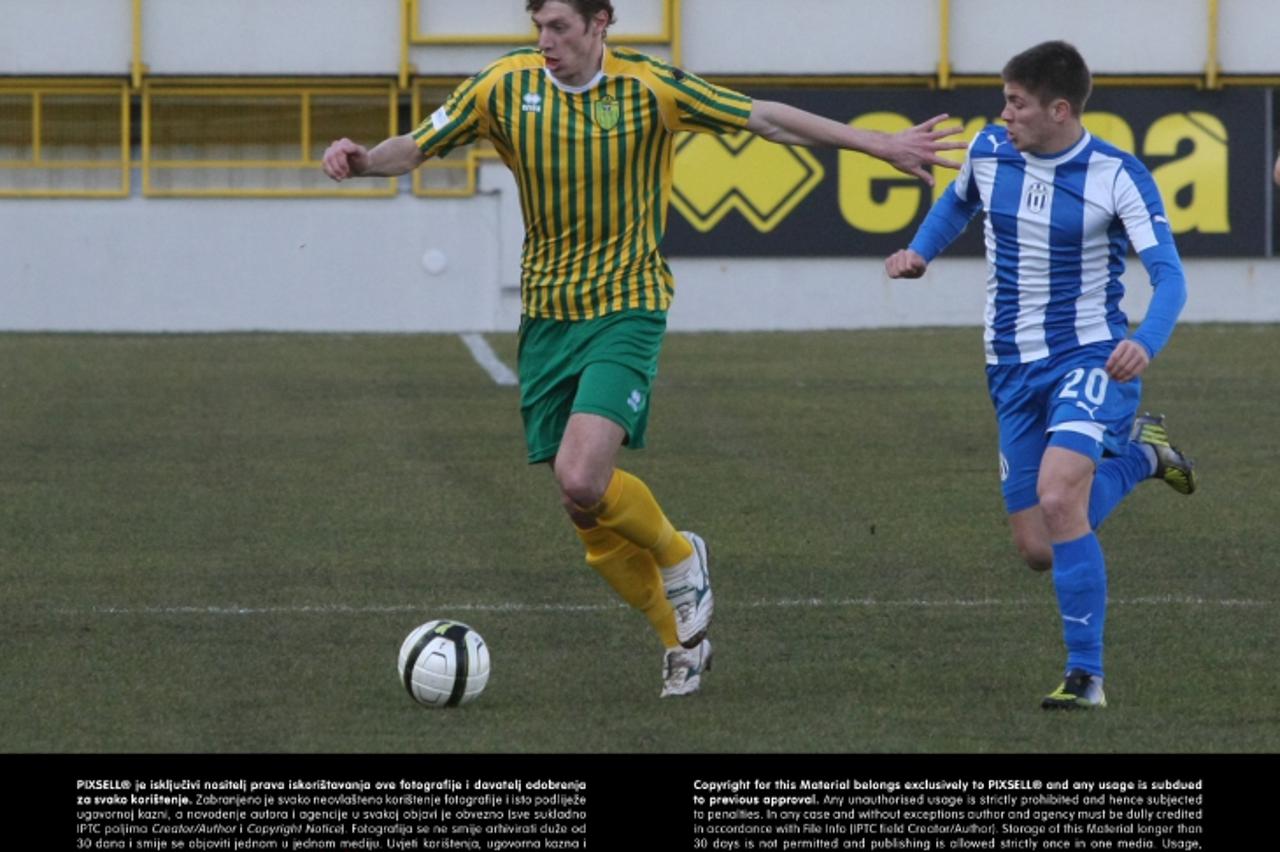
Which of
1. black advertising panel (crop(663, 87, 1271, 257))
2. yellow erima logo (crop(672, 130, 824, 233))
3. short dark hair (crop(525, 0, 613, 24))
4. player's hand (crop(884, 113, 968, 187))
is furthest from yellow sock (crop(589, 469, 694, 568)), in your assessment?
black advertising panel (crop(663, 87, 1271, 257))

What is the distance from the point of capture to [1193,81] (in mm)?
26812

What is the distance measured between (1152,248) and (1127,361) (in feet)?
1.51

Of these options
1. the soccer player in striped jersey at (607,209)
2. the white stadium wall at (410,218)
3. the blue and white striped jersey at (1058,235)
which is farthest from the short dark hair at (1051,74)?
the white stadium wall at (410,218)

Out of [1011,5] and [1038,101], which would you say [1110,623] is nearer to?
[1038,101]

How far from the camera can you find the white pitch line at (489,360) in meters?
18.2

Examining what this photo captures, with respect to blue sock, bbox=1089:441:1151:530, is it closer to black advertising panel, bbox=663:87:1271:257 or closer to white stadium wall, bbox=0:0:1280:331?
black advertising panel, bbox=663:87:1271:257

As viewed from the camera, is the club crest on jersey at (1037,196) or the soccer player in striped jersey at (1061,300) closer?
the soccer player in striped jersey at (1061,300)

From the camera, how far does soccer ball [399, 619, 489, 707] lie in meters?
6.44

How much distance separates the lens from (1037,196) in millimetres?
6812

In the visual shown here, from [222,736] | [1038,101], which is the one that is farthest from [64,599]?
[1038,101]

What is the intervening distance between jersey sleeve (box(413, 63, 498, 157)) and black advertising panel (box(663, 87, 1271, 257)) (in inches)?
756

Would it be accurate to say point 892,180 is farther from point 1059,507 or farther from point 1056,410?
point 1059,507

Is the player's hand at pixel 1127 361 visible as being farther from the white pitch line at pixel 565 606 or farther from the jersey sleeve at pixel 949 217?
the white pitch line at pixel 565 606

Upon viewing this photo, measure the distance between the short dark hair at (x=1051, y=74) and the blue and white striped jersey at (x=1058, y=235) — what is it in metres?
0.19
